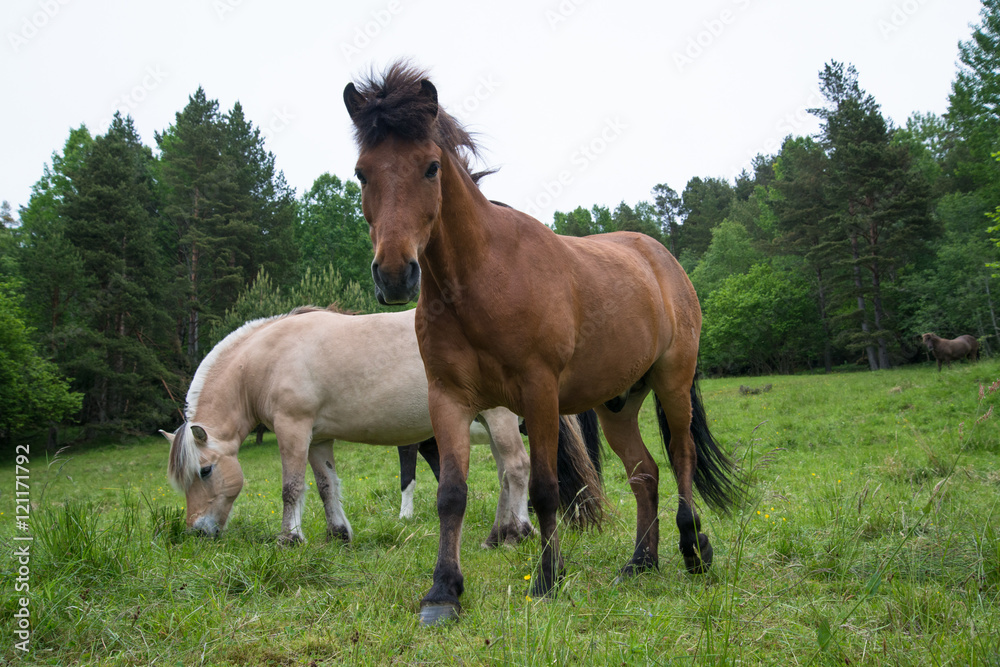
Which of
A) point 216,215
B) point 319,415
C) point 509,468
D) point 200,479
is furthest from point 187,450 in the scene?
point 216,215

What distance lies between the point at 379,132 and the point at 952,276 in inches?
1561

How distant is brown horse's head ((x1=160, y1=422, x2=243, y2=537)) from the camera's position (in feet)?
15.6

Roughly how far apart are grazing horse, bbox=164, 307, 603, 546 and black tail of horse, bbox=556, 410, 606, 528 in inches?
0.5

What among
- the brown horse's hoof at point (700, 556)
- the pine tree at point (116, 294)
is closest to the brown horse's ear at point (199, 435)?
the brown horse's hoof at point (700, 556)

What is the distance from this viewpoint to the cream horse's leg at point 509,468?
5090 mm

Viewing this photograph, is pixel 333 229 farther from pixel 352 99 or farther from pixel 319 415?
pixel 352 99

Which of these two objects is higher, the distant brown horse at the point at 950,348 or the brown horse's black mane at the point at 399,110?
the brown horse's black mane at the point at 399,110

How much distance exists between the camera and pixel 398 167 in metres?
2.62

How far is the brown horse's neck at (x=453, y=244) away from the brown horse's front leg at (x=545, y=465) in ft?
2.33

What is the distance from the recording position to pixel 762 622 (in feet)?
7.06

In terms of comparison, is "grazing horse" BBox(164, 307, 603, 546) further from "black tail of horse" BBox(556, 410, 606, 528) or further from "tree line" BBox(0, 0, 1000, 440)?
"tree line" BBox(0, 0, 1000, 440)

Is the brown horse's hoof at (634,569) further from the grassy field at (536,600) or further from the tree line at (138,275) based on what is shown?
the tree line at (138,275)

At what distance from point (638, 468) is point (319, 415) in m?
2.88

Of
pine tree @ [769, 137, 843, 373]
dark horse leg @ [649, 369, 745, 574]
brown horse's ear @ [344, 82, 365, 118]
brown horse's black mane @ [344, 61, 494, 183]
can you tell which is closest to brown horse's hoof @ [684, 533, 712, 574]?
dark horse leg @ [649, 369, 745, 574]
